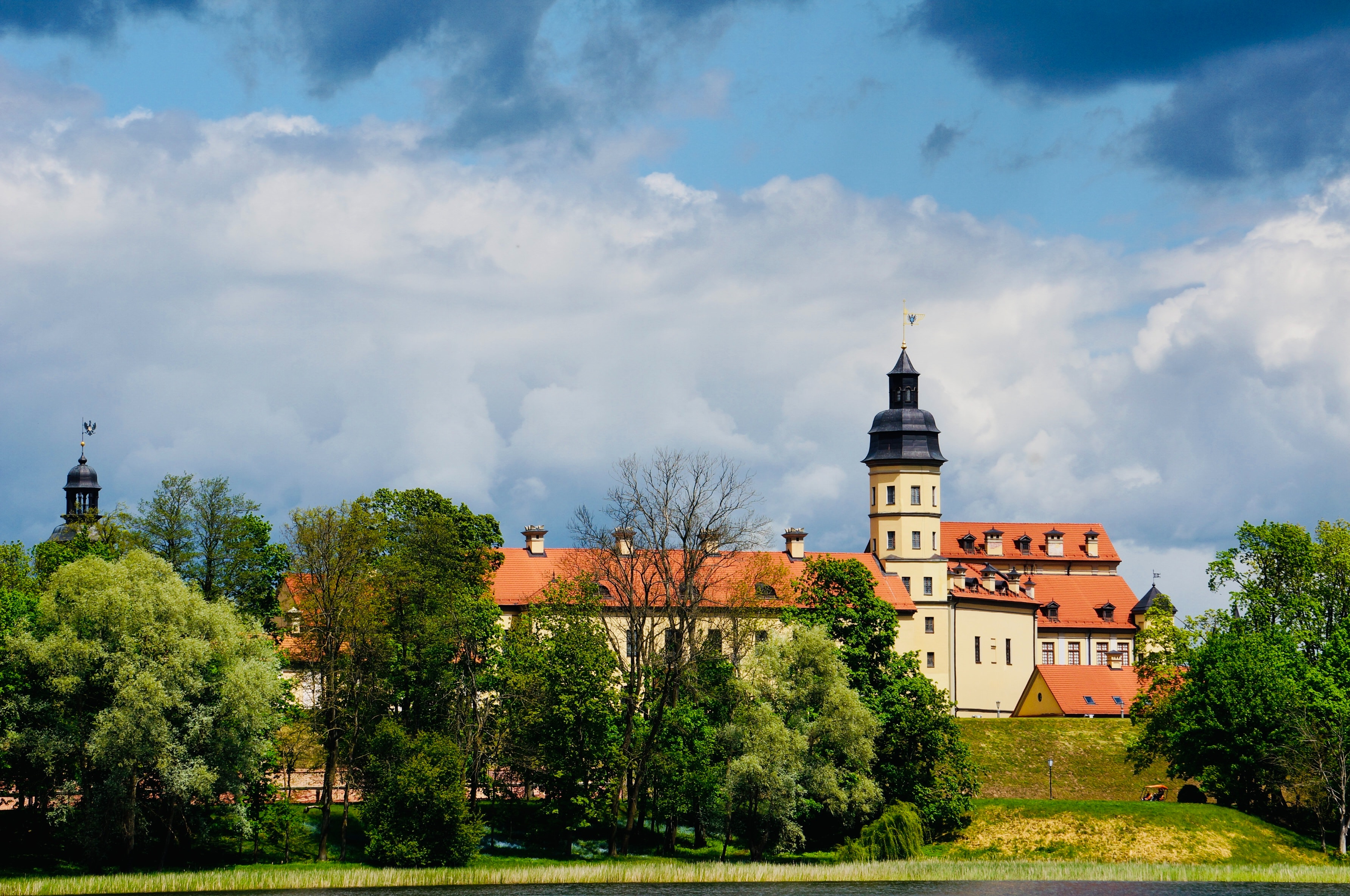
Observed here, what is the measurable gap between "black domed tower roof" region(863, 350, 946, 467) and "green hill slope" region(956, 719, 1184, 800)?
743 inches

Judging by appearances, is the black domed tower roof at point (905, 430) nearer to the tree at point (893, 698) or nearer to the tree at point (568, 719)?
the tree at point (893, 698)

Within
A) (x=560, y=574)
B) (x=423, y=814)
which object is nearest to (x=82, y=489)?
(x=560, y=574)

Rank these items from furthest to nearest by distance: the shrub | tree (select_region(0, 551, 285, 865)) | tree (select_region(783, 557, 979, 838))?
tree (select_region(783, 557, 979, 838)) → the shrub → tree (select_region(0, 551, 285, 865))

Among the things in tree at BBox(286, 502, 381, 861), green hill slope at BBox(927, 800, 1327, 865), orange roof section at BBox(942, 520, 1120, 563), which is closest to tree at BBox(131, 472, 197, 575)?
tree at BBox(286, 502, 381, 861)

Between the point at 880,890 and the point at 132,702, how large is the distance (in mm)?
23929

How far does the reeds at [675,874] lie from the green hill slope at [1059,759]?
13.2 m

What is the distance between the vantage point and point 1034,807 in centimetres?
6034

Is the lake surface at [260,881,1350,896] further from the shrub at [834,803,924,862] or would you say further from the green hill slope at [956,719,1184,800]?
the green hill slope at [956,719,1184,800]

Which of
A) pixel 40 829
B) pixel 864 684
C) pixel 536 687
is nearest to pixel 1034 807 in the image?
pixel 864 684

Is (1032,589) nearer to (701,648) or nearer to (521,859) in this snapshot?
(701,648)

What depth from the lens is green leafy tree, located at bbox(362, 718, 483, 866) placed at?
168 feet

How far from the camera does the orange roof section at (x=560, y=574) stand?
7244cm

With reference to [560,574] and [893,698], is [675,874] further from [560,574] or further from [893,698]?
[560,574]

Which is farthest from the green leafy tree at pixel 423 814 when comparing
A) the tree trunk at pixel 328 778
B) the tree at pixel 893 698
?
the tree at pixel 893 698
